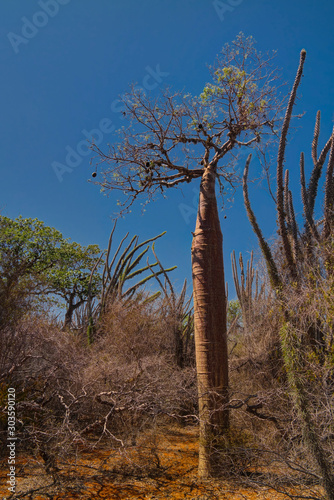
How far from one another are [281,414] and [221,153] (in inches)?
167

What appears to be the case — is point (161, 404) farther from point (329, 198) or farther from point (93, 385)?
point (329, 198)

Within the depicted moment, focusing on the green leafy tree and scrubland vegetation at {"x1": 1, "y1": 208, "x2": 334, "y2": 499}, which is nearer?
scrubland vegetation at {"x1": 1, "y1": 208, "x2": 334, "y2": 499}

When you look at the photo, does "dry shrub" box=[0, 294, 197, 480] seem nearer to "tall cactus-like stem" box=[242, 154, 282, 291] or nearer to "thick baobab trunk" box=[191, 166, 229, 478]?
"thick baobab trunk" box=[191, 166, 229, 478]

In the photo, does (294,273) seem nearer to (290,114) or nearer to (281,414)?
(281,414)

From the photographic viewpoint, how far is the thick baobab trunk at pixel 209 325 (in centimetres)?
432

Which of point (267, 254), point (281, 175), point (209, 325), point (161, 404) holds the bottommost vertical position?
point (161, 404)

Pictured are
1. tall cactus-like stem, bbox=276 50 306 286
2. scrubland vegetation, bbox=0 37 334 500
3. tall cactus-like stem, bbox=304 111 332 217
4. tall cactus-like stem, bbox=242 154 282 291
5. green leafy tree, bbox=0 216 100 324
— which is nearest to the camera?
scrubland vegetation, bbox=0 37 334 500

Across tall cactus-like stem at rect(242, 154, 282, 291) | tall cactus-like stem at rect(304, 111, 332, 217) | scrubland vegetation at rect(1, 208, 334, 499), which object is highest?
tall cactus-like stem at rect(304, 111, 332, 217)

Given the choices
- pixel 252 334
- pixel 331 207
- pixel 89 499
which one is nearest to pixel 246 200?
pixel 331 207

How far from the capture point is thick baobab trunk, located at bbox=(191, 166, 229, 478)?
4320mm

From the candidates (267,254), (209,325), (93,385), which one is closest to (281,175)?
(267,254)

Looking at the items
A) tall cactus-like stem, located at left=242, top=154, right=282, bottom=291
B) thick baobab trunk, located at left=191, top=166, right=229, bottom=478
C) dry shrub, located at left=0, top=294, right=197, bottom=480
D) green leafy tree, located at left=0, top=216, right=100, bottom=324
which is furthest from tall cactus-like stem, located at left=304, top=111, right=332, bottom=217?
green leafy tree, located at left=0, top=216, right=100, bottom=324

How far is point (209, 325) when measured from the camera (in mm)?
4648

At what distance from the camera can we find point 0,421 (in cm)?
470
